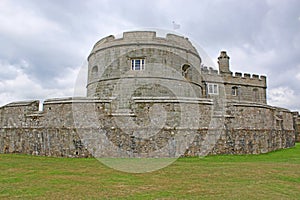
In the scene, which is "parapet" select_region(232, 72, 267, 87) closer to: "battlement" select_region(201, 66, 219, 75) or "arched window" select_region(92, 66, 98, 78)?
"battlement" select_region(201, 66, 219, 75)

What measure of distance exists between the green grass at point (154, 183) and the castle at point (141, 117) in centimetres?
335

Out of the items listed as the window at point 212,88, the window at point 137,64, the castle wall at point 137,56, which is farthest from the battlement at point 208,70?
the window at point 137,64

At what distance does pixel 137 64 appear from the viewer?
55.7ft

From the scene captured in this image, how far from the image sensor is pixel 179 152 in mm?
12438

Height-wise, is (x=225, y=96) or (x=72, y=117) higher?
(x=225, y=96)

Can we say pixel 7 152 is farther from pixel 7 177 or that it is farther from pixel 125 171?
pixel 125 171

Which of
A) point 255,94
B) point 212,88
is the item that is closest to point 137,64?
point 212,88

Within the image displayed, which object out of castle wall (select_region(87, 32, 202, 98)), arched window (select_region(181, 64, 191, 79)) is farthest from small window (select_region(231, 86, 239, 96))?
castle wall (select_region(87, 32, 202, 98))

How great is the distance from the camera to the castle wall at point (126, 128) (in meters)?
12.5

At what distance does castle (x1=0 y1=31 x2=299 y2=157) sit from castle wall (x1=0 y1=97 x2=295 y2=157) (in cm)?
4

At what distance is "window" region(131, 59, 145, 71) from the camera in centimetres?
1691

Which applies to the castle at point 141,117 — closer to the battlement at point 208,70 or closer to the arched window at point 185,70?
the arched window at point 185,70

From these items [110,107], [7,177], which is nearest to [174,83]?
[110,107]

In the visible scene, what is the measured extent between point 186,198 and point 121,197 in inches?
49.4
